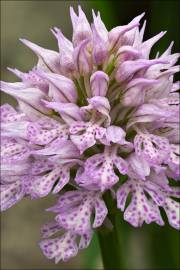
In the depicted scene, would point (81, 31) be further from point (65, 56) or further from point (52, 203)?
point (52, 203)

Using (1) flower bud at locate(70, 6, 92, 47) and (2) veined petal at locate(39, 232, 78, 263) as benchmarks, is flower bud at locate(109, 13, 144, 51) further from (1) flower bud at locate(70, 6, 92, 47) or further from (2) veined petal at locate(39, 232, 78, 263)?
(2) veined petal at locate(39, 232, 78, 263)

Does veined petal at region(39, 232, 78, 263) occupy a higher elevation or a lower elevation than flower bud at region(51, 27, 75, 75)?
lower

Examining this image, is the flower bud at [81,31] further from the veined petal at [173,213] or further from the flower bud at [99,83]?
the veined petal at [173,213]

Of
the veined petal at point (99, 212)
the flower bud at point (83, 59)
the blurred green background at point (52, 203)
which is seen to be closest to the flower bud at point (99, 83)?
the flower bud at point (83, 59)

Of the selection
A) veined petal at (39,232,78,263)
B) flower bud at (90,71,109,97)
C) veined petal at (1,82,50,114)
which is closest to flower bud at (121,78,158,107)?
flower bud at (90,71,109,97)

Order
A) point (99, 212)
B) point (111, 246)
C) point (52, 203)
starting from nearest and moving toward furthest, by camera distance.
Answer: point (99, 212) → point (111, 246) → point (52, 203)

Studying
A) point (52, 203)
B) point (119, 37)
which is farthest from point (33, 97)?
point (52, 203)
